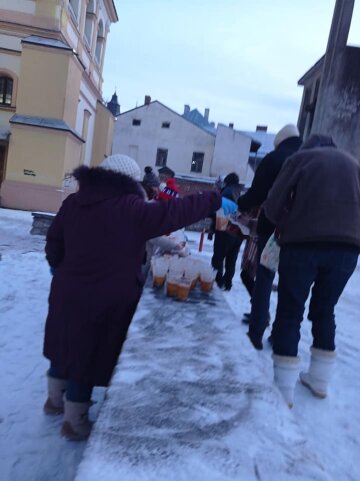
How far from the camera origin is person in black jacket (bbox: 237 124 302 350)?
3.36 meters

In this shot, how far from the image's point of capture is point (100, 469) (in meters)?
1.17

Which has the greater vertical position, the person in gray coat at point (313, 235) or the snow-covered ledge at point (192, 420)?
the person in gray coat at point (313, 235)

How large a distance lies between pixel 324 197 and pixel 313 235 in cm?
24

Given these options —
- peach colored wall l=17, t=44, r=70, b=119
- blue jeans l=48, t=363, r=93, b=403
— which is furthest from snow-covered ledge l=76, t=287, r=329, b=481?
peach colored wall l=17, t=44, r=70, b=119

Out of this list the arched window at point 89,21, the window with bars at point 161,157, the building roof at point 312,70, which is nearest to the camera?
the building roof at point 312,70

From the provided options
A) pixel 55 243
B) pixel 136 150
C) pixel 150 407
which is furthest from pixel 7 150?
pixel 136 150

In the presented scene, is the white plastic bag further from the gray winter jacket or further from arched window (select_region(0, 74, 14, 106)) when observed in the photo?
arched window (select_region(0, 74, 14, 106))

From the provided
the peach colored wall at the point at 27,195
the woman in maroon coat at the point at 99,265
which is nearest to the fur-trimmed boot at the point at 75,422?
the woman in maroon coat at the point at 99,265

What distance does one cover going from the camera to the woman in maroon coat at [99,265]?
2.22m

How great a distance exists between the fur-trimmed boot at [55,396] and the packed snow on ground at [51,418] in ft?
0.19

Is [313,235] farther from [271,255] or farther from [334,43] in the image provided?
[334,43]

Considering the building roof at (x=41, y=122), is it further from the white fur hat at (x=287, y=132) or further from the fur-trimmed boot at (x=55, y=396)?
the fur-trimmed boot at (x=55, y=396)

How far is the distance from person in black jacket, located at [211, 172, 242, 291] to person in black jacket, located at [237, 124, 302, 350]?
2204 mm

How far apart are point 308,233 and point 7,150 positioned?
17.1 m
